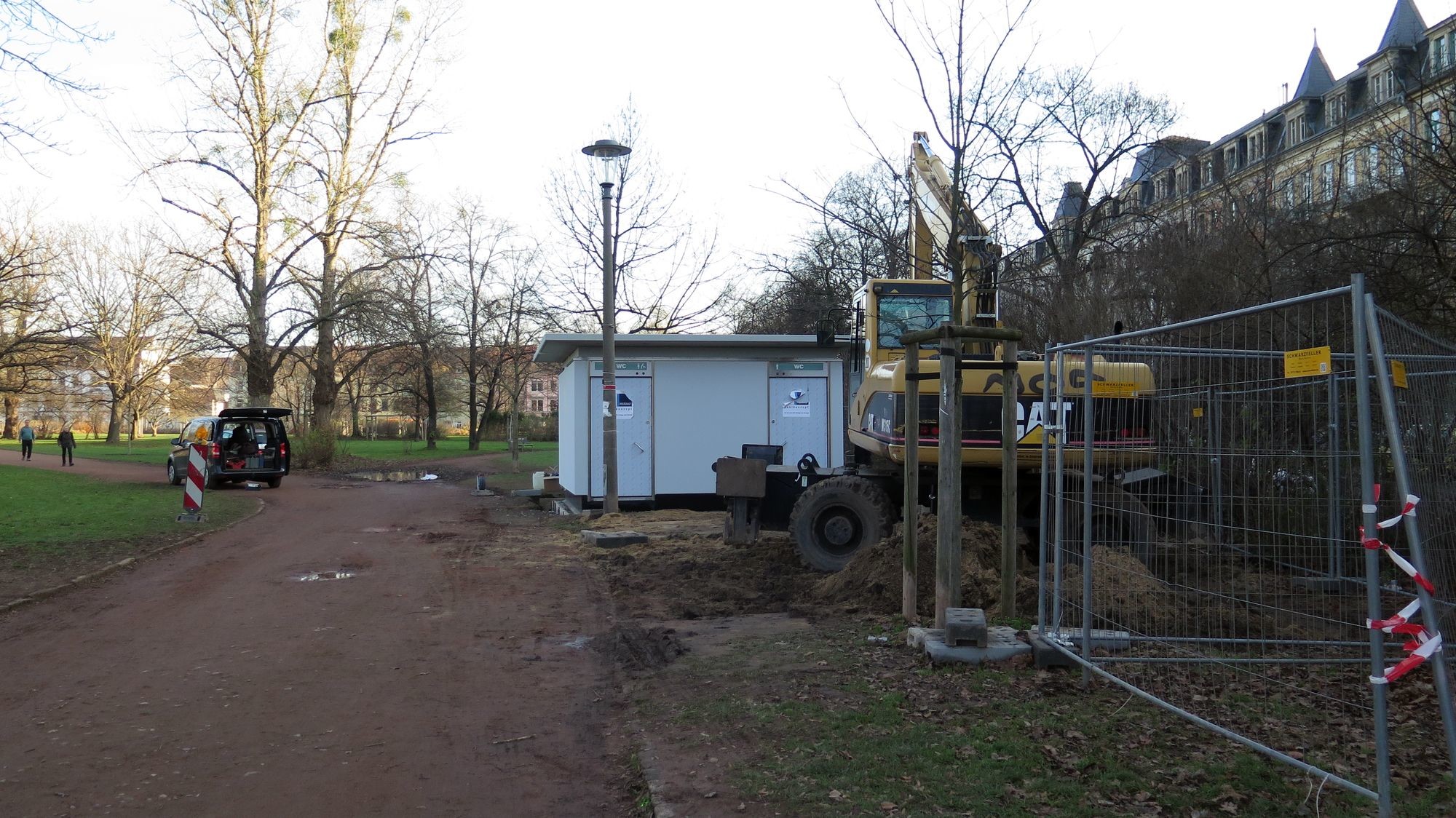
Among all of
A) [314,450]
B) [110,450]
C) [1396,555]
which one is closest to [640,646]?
[1396,555]

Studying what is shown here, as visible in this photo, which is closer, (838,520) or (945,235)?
(945,235)

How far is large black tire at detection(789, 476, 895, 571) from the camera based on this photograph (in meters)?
10.3

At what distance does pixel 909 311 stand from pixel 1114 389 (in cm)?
400

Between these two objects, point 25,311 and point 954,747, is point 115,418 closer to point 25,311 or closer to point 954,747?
point 25,311

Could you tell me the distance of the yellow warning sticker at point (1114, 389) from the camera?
659 cm

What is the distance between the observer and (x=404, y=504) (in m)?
21.3

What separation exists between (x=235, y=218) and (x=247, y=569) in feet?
75.3

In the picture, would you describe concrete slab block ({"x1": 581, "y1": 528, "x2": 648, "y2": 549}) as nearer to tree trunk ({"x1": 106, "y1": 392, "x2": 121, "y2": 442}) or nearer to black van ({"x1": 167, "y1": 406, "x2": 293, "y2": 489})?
black van ({"x1": 167, "y1": 406, "x2": 293, "y2": 489})

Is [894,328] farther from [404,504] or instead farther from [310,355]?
[310,355]

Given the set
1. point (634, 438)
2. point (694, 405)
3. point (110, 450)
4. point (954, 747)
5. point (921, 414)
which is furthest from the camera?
point (110, 450)

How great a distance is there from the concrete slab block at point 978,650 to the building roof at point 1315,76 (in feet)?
141

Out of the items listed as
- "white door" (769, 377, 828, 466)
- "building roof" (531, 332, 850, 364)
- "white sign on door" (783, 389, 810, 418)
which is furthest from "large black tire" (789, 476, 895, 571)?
"white sign on door" (783, 389, 810, 418)

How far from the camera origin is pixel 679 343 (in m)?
18.7

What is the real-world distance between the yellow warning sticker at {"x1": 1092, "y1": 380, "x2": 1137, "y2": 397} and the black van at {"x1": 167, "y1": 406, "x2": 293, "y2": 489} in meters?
22.5
